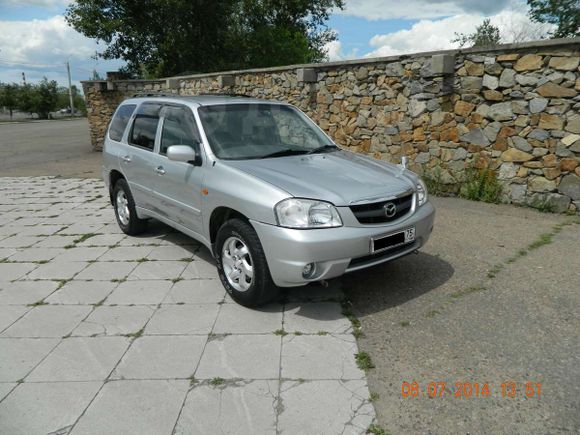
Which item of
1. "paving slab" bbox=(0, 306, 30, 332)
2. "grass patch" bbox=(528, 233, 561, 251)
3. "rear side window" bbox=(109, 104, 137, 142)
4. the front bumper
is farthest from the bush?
"paving slab" bbox=(0, 306, 30, 332)

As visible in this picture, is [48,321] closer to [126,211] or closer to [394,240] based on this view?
[126,211]

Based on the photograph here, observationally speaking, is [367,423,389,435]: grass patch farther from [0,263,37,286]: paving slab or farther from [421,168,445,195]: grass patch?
[421,168,445,195]: grass patch

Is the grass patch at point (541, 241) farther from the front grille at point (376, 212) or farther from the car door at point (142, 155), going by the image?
the car door at point (142, 155)

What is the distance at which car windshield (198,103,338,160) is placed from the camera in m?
4.29

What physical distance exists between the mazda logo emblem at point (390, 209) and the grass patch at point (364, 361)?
3.74 ft

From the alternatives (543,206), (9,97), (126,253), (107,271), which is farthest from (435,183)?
(9,97)

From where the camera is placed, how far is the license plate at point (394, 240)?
11.6 feet

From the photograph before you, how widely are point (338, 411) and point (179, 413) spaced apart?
0.94 meters

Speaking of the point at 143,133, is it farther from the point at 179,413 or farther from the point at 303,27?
the point at 303,27

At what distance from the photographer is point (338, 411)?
103 inches

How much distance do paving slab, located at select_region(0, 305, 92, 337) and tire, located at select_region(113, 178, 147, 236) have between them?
6.50ft

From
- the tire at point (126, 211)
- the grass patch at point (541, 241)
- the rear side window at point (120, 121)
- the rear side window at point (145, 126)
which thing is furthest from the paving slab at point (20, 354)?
the grass patch at point (541, 241)

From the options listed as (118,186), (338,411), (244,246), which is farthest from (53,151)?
(338,411)
